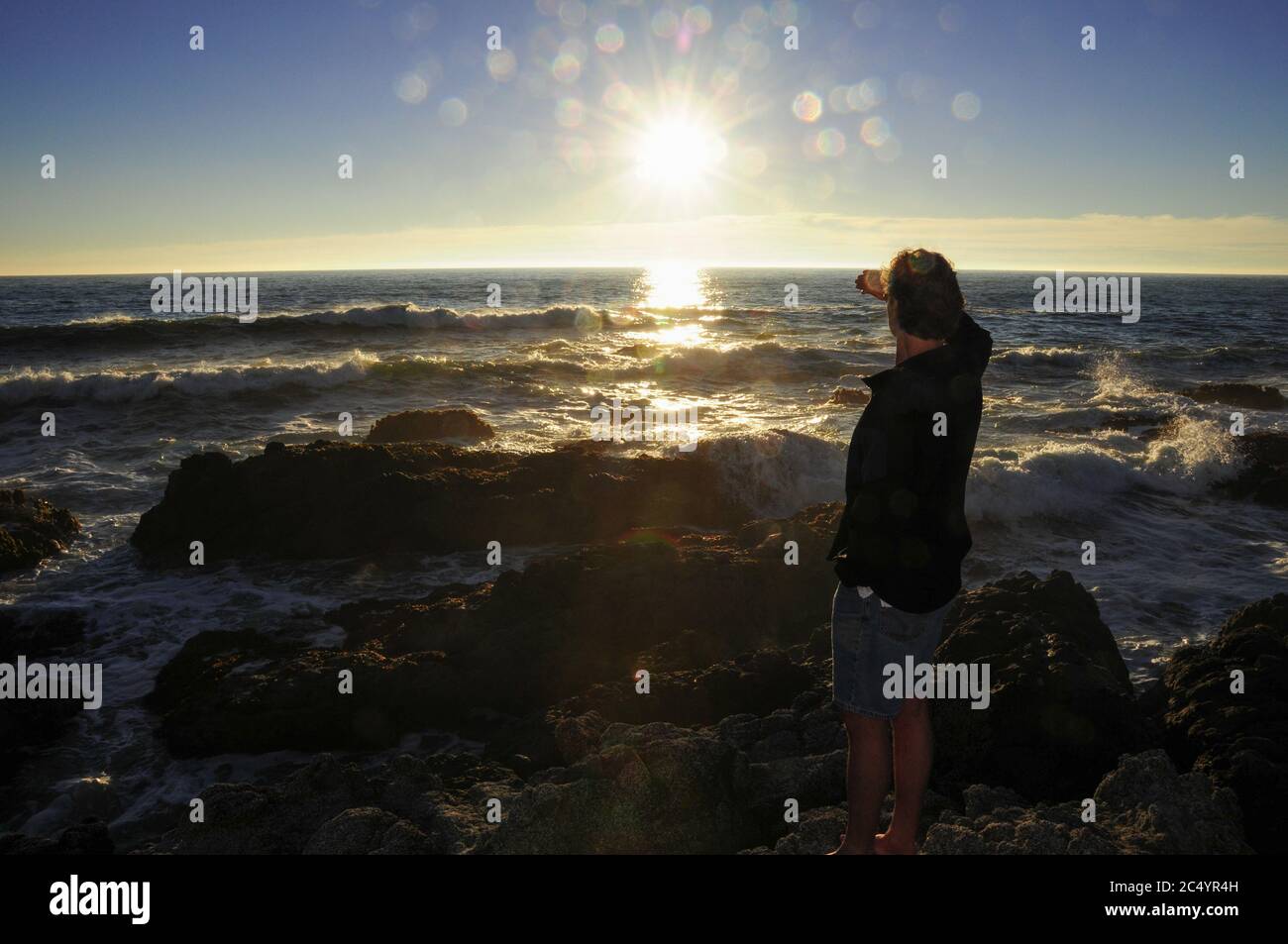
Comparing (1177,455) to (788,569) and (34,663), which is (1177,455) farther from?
(34,663)

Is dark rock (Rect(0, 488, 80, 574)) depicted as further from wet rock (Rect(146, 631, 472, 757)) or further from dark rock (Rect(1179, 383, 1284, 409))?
dark rock (Rect(1179, 383, 1284, 409))

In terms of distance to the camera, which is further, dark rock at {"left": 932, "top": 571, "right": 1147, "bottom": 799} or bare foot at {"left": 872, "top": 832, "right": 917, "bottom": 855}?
dark rock at {"left": 932, "top": 571, "right": 1147, "bottom": 799}

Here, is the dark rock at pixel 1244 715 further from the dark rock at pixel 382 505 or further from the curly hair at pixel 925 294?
the dark rock at pixel 382 505

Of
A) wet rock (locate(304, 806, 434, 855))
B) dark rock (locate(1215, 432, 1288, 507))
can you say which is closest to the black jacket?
wet rock (locate(304, 806, 434, 855))

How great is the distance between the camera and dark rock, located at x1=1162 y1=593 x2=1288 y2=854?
12.0 ft

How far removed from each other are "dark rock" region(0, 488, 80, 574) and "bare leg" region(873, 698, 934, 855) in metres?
9.08

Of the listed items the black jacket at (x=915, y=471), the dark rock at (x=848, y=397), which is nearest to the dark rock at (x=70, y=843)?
the black jacket at (x=915, y=471)

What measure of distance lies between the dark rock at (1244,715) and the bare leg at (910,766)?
173 cm

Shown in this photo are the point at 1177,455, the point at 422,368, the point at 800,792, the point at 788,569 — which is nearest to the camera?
the point at 800,792

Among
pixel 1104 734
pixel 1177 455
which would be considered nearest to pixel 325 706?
pixel 1104 734

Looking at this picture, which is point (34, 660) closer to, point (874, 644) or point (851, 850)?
point (851, 850)

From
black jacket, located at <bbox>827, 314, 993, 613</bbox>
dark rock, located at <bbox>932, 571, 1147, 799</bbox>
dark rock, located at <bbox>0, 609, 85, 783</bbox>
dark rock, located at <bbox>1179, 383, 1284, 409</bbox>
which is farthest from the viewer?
dark rock, located at <bbox>1179, 383, 1284, 409</bbox>
